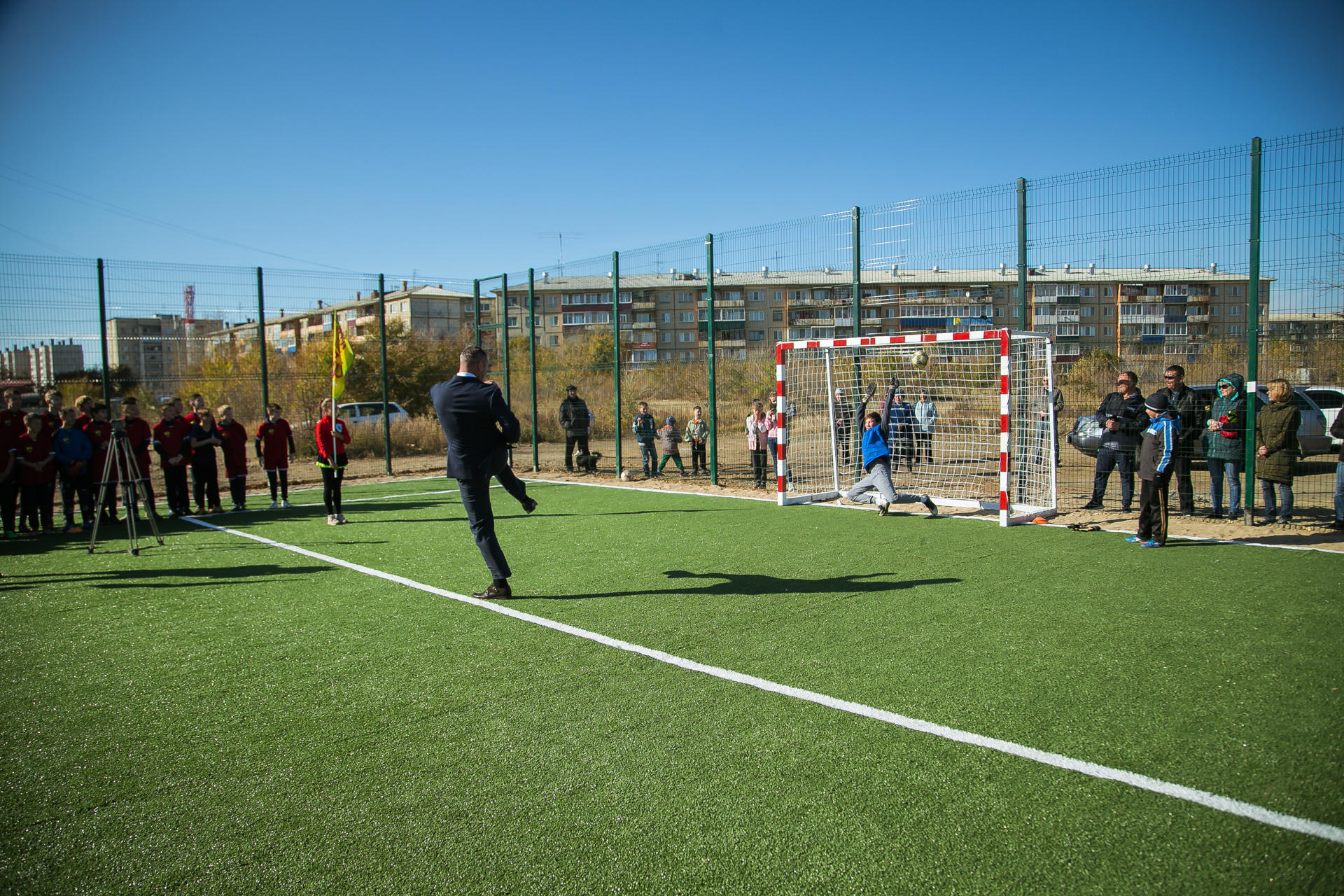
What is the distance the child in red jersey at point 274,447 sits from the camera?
12750 millimetres

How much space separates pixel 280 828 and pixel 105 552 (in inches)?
319

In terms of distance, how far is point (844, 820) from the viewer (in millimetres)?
3057

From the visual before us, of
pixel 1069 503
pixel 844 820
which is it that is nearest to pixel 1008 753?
pixel 844 820

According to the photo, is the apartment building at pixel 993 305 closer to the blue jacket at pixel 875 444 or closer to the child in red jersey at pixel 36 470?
the blue jacket at pixel 875 444

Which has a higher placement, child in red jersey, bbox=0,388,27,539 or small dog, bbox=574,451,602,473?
child in red jersey, bbox=0,388,27,539

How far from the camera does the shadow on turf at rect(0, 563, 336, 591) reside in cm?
752

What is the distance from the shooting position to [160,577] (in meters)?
7.83

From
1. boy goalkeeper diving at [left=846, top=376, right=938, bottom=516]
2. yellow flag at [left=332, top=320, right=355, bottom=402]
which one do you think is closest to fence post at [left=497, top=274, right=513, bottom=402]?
yellow flag at [left=332, top=320, right=355, bottom=402]

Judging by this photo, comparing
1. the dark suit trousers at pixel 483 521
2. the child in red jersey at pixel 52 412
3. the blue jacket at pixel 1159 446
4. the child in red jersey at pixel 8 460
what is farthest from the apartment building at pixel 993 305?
the child in red jersey at pixel 8 460

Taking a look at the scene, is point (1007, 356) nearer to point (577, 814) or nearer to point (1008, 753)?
point (1008, 753)

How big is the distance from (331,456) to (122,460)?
3.40 metres

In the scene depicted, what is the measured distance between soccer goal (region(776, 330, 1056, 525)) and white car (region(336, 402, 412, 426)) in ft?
44.5

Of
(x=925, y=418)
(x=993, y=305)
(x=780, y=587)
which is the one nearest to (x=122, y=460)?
(x=780, y=587)

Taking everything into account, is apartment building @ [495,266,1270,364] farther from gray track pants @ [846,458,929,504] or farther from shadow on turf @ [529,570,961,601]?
shadow on turf @ [529,570,961,601]
